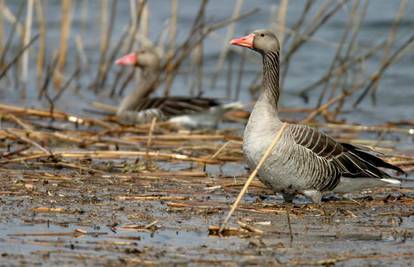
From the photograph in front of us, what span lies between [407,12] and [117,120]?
11.0 metres

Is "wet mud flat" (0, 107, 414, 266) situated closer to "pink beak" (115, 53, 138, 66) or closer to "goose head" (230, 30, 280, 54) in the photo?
"goose head" (230, 30, 280, 54)

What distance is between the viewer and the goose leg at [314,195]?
8.13 metres

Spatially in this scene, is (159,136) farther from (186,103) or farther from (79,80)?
(79,80)

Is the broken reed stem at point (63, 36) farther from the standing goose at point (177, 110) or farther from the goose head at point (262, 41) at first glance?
the goose head at point (262, 41)

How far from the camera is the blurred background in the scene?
45.9 feet

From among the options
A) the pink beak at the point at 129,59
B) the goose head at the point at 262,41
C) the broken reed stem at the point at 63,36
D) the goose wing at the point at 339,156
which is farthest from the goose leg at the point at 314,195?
the broken reed stem at the point at 63,36

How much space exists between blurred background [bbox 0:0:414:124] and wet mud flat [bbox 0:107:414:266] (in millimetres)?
2421

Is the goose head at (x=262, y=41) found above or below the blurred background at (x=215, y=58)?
above

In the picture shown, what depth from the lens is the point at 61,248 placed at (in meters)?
5.92

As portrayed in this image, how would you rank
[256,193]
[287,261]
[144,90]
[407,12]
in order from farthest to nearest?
[407,12], [144,90], [256,193], [287,261]

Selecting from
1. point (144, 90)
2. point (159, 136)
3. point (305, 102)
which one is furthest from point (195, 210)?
point (305, 102)

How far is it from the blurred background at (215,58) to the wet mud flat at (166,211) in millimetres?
2421

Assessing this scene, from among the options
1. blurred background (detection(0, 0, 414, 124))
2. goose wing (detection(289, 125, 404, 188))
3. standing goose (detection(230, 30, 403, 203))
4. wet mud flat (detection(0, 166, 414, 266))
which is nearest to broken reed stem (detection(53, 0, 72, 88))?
blurred background (detection(0, 0, 414, 124))

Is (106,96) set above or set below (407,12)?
below
